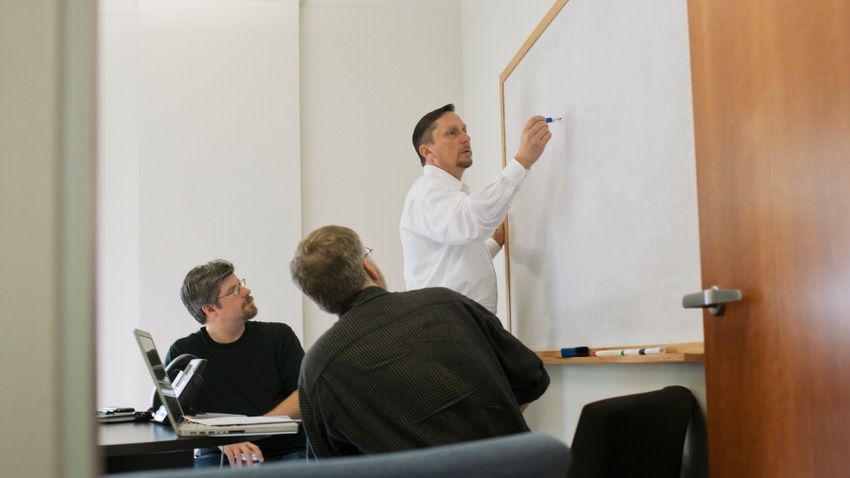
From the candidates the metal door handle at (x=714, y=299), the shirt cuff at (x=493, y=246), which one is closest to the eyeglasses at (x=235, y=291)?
the shirt cuff at (x=493, y=246)

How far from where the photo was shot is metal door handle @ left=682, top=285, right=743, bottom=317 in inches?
58.7

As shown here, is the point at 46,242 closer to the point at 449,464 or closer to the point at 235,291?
the point at 449,464

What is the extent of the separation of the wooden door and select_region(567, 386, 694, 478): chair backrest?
5.6 inches

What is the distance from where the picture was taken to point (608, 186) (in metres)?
2.41

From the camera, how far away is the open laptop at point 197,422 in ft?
6.40

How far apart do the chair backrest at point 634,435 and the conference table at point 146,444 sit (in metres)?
0.83

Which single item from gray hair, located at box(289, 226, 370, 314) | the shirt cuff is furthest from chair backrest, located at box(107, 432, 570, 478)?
the shirt cuff

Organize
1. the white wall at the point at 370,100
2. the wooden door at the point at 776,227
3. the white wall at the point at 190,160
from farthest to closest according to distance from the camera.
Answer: the white wall at the point at 370,100 → the white wall at the point at 190,160 → the wooden door at the point at 776,227

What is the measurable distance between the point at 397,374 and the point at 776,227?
0.79 meters

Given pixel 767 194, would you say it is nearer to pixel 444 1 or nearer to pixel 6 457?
pixel 6 457

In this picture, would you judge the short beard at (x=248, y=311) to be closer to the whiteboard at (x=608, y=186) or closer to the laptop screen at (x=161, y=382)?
the laptop screen at (x=161, y=382)

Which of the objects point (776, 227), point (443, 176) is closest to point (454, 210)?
point (443, 176)

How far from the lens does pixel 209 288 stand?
3094mm

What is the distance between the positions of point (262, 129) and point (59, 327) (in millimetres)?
4350
